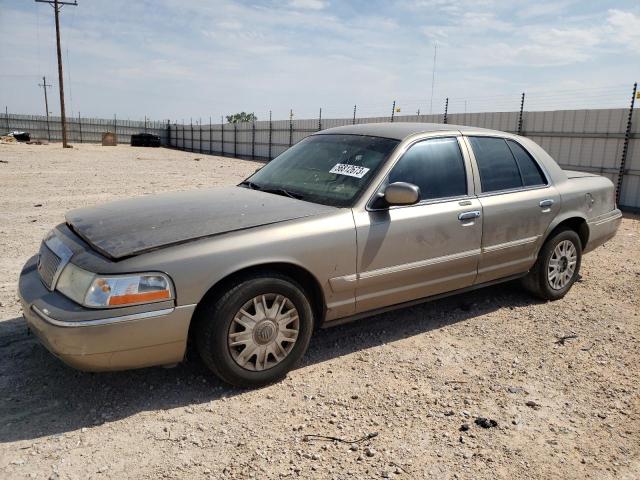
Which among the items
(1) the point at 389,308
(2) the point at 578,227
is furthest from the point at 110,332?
(2) the point at 578,227

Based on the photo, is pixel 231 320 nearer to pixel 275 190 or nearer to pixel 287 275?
pixel 287 275

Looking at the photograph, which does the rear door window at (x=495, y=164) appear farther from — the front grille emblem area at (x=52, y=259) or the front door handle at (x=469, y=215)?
the front grille emblem area at (x=52, y=259)

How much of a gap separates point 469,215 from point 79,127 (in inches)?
2104

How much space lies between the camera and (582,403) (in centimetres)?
315

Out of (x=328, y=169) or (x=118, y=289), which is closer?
(x=118, y=289)

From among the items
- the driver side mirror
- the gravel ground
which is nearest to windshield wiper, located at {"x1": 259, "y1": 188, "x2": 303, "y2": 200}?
the driver side mirror

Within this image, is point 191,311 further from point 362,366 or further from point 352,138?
point 352,138

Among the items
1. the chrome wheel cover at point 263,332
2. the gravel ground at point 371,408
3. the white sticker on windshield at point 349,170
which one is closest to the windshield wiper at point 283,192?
the white sticker on windshield at point 349,170

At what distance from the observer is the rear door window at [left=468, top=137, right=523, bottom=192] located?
14.0 ft

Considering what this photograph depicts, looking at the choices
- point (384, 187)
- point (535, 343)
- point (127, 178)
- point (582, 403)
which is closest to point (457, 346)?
point (535, 343)

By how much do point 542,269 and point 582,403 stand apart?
1.81m

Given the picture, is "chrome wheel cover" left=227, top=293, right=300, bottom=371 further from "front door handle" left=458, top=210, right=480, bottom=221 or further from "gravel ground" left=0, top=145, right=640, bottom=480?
"front door handle" left=458, top=210, right=480, bottom=221

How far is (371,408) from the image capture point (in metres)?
3.02

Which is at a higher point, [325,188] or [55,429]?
[325,188]
